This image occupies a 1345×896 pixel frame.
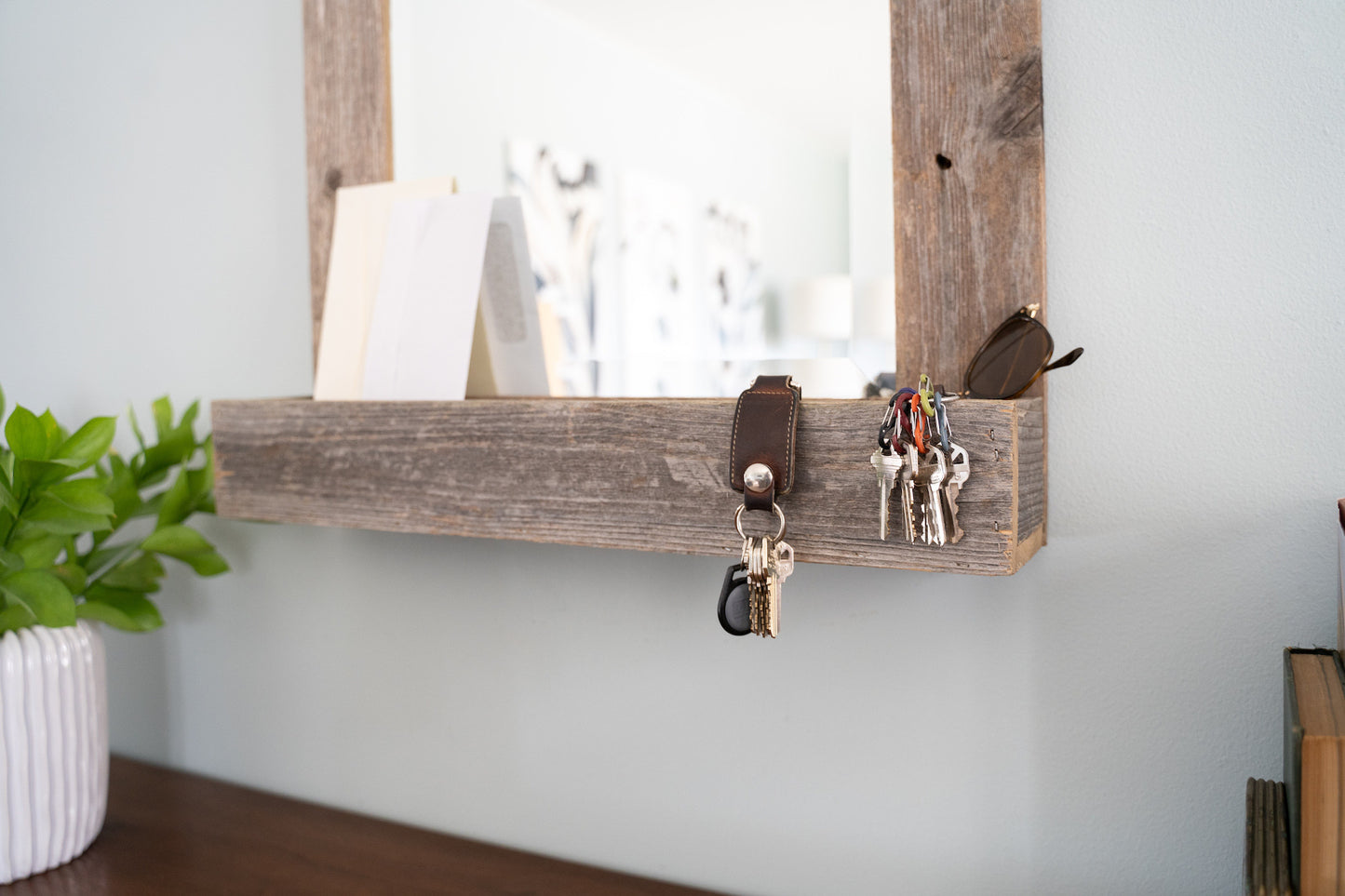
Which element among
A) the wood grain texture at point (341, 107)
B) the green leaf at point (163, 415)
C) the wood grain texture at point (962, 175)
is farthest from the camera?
the green leaf at point (163, 415)

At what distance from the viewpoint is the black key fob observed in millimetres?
614

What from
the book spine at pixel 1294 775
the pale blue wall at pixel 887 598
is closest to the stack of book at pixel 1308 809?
the book spine at pixel 1294 775

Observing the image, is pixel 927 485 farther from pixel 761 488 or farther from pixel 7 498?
pixel 7 498

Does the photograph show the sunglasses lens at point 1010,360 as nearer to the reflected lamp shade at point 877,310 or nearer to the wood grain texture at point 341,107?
the reflected lamp shade at point 877,310

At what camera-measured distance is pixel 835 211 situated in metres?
0.76

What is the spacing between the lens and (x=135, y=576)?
41.9 inches

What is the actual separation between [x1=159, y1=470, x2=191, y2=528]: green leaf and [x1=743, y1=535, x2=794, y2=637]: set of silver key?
0.76 meters

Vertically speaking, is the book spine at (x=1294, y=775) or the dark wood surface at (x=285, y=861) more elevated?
the book spine at (x=1294, y=775)

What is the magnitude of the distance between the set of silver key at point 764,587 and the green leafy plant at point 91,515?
1.91 ft

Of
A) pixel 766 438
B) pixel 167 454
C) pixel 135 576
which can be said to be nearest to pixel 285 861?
pixel 135 576

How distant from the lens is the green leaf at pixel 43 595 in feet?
2.86

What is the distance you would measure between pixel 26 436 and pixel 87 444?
5 cm

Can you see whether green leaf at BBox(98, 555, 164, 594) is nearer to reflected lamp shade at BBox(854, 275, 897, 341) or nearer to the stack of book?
reflected lamp shade at BBox(854, 275, 897, 341)

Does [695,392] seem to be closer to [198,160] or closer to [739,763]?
[739,763]
